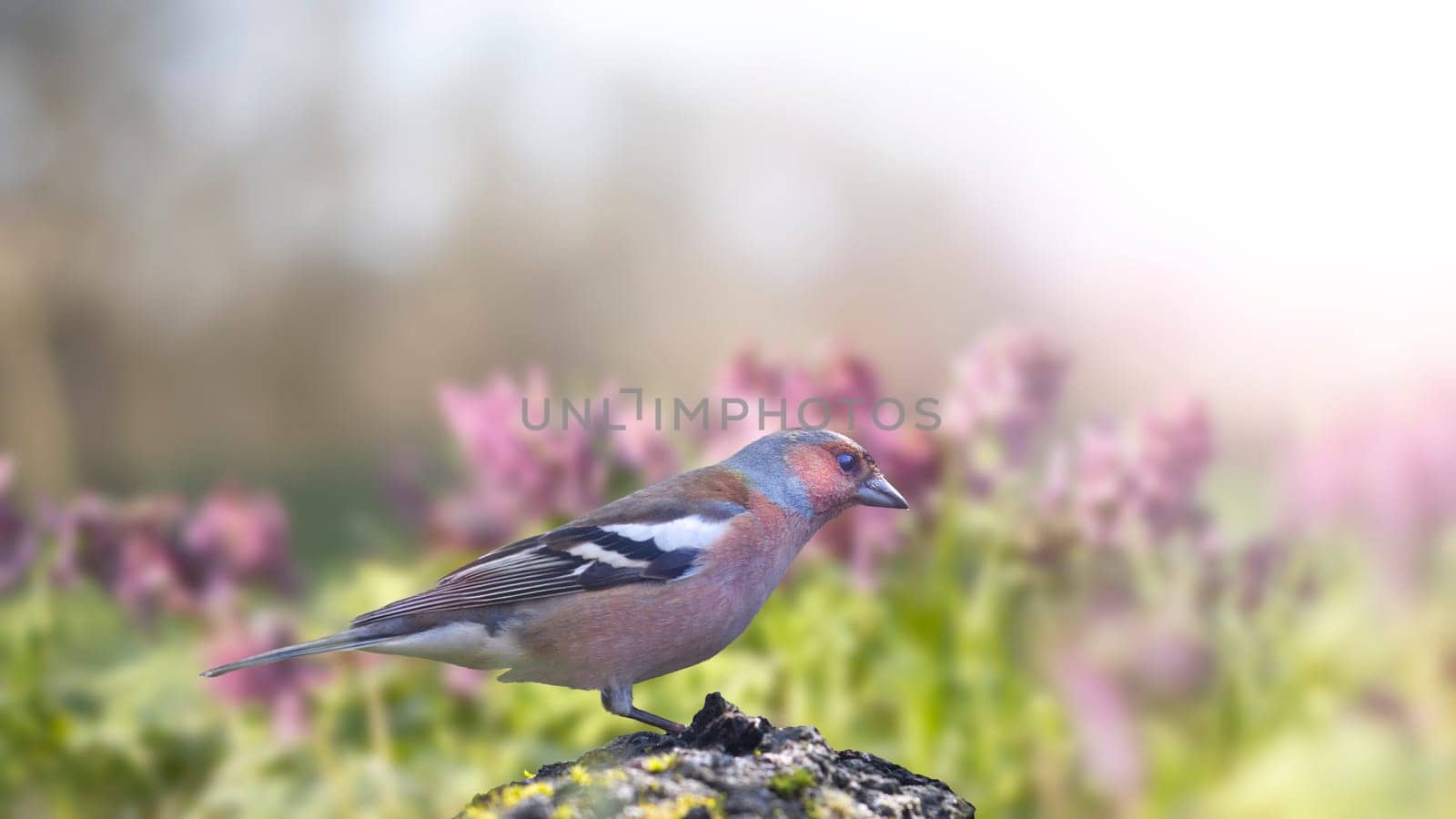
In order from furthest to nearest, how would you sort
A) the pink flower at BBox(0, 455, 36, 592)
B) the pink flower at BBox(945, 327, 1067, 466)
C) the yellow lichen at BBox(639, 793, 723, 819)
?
the pink flower at BBox(0, 455, 36, 592), the pink flower at BBox(945, 327, 1067, 466), the yellow lichen at BBox(639, 793, 723, 819)

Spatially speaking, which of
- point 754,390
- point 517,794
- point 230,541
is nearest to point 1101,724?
point 754,390

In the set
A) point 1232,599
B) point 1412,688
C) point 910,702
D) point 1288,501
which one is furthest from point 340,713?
point 1412,688

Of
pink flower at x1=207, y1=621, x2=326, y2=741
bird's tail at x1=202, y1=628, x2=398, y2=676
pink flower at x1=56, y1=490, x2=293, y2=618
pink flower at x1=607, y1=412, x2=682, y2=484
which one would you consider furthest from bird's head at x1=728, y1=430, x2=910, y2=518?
pink flower at x1=56, y1=490, x2=293, y2=618

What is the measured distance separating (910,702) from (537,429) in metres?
0.91

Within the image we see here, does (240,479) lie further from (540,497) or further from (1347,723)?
(1347,723)

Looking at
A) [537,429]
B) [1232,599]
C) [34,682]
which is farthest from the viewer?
[34,682]

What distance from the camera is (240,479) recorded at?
2.68 meters

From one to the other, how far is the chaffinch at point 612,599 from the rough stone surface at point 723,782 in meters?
0.09

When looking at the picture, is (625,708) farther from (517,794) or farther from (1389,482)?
(1389,482)

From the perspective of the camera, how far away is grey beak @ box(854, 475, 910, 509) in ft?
5.23

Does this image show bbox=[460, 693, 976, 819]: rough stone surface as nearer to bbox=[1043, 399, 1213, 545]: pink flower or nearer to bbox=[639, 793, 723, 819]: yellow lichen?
bbox=[639, 793, 723, 819]: yellow lichen

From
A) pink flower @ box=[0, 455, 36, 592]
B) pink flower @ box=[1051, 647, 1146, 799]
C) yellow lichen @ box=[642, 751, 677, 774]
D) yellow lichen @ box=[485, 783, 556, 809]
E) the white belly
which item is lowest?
pink flower @ box=[1051, 647, 1146, 799]

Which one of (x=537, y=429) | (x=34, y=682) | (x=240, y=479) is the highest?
(x=537, y=429)

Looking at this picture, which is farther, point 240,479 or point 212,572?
point 240,479
